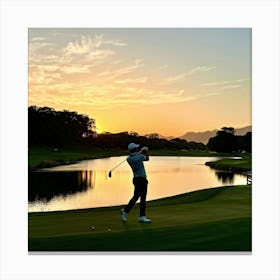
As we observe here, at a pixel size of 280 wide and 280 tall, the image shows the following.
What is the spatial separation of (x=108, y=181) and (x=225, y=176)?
1.54 metres

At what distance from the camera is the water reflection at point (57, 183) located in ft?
22.7

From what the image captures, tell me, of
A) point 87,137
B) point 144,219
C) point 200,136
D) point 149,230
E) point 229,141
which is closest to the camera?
point 149,230

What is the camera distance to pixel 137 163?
6.82 metres

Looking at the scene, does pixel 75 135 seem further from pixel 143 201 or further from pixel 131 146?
pixel 143 201

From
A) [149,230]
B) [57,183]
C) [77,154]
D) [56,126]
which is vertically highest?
[56,126]

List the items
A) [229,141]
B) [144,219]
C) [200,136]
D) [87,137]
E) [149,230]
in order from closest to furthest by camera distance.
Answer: [149,230], [144,219], [229,141], [200,136], [87,137]

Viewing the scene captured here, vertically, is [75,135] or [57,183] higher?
[75,135]

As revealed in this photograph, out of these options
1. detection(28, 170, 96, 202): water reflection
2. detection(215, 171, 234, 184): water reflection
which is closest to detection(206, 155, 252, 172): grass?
detection(215, 171, 234, 184): water reflection

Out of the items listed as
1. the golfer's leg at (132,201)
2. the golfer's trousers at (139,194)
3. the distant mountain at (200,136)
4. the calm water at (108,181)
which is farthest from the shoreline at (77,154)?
the golfer's leg at (132,201)

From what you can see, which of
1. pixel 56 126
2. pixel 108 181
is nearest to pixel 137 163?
pixel 108 181

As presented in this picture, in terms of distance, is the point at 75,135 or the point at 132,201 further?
the point at 75,135

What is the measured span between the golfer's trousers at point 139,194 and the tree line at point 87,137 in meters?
0.45
